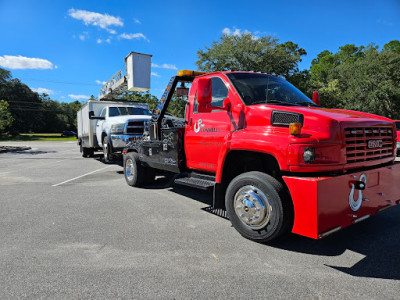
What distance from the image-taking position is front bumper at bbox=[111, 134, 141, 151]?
902 centimetres

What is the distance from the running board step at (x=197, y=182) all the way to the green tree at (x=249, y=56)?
2186 cm

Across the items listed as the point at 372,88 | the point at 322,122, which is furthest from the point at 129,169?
the point at 372,88

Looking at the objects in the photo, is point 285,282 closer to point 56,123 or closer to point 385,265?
point 385,265

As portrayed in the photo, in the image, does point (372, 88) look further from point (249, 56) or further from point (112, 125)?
point (112, 125)

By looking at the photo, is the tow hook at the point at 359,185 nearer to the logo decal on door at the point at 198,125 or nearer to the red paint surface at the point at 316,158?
the red paint surface at the point at 316,158

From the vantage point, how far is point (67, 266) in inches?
114

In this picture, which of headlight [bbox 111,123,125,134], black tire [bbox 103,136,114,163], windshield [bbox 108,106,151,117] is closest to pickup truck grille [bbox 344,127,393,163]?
headlight [bbox 111,123,125,134]

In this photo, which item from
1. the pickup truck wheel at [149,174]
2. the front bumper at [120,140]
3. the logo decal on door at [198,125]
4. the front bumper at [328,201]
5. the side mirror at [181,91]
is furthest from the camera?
the front bumper at [120,140]

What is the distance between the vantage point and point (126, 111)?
35.3 feet

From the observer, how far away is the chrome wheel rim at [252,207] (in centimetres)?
328

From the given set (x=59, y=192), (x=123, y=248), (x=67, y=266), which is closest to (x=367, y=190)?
(x=123, y=248)

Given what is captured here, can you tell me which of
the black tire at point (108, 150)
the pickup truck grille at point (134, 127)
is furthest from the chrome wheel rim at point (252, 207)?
the black tire at point (108, 150)

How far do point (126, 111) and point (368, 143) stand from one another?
8937mm

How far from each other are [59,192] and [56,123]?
84.1 meters
